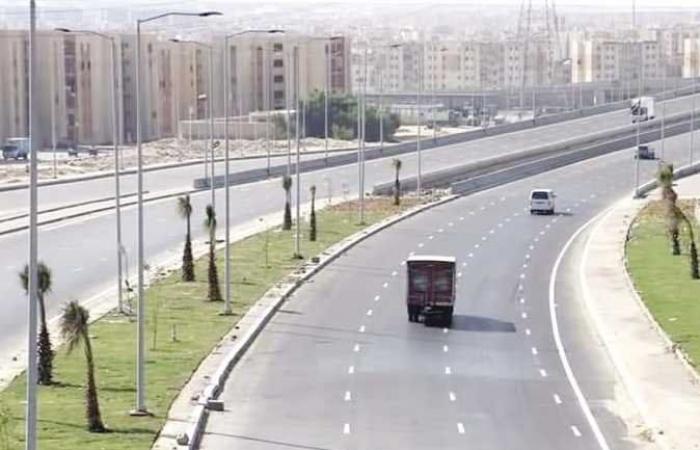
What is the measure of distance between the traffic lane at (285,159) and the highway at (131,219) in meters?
0.05

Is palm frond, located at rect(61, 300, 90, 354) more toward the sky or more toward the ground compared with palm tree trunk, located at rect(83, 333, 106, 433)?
more toward the sky

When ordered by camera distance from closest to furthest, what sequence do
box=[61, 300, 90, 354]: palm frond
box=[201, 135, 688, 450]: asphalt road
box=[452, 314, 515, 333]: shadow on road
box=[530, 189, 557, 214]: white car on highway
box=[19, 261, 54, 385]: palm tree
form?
box=[201, 135, 688, 450]: asphalt road, box=[61, 300, 90, 354]: palm frond, box=[19, 261, 54, 385]: palm tree, box=[452, 314, 515, 333]: shadow on road, box=[530, 189, 557, 214]: white car on highway

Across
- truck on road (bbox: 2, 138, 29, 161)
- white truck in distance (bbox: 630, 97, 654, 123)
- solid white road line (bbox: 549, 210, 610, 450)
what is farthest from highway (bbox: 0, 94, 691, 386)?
truck on road (bbox: 2, 138, 29, 161)

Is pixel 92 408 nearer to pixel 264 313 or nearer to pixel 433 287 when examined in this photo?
→ pixel 433 287

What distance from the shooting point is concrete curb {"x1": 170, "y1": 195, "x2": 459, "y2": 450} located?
109 feet

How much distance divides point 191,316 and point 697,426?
17.9 m

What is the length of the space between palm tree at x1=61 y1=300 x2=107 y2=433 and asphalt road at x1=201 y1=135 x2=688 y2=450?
1827 millimetres

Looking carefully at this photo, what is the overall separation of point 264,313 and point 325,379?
10182 millimetres

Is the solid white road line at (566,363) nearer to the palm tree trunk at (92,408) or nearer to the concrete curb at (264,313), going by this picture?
the concrete curb at (264,313)

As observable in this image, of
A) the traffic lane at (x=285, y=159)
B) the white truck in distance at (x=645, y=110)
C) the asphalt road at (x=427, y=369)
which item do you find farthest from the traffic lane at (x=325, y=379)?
the white truck in distance at (x=645, y=110)

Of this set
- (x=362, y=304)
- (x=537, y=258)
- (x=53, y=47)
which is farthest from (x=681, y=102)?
(x=362, y=304)

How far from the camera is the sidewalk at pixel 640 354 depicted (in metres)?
33.5

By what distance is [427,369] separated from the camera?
4009 cm

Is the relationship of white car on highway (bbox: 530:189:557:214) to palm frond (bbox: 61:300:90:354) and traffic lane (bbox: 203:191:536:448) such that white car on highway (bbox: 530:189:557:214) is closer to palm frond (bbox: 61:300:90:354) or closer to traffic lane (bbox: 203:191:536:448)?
traffic lane (bbox: 203:191:536:448)
